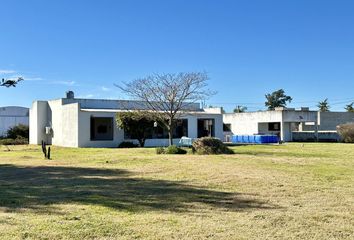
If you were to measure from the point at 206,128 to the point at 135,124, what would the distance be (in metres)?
11.1

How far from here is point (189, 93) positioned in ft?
112

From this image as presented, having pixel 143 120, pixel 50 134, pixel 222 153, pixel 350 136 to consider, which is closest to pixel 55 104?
pixel 50 134

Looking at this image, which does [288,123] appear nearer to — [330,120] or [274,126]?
[274,126]

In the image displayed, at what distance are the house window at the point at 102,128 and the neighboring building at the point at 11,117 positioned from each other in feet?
76.8

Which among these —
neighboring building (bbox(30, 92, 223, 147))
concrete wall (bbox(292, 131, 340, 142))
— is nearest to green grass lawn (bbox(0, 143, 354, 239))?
neighboring building (bbox(30, 92, 223, 147))

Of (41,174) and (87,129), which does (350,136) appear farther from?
(41,174)

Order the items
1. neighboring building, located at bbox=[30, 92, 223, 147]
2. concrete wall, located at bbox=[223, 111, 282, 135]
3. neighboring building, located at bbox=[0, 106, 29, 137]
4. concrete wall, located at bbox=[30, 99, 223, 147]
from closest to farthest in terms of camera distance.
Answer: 1. concrete wall, located at bbox=[30, 99, 223, 147]
2. neighboring building, located at bbox=[30, 92, 223, 147]
3. concrete wall, located at bbox=[223, 111, 282, 135]
4. neighboring building, located at bbox=[0, 106, 29, 137]

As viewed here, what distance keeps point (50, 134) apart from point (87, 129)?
10559mm

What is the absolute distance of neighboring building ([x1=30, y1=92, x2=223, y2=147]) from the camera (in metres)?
41.2

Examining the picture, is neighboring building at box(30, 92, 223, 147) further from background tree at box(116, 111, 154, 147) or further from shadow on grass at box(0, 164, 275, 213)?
shadow on grass at box(0, 164, 275, 213)

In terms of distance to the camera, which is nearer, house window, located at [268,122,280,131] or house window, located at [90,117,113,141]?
house window, located at [90,117,113,141]

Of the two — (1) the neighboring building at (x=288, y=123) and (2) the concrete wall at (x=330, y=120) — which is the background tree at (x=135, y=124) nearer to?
(1) the neighboring building at (x=288, y=123)

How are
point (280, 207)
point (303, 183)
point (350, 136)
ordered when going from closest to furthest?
point (280, 207), point (303, 183), point (350, 136)

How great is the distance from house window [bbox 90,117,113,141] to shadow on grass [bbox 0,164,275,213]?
95.7 ft
